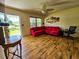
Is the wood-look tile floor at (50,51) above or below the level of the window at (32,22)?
below

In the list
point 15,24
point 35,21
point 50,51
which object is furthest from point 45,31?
point 50,51

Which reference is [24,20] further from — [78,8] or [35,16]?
[78,8]

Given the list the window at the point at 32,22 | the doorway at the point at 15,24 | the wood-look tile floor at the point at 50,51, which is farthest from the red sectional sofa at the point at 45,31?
the wood-look tile floor at the point at 50,51

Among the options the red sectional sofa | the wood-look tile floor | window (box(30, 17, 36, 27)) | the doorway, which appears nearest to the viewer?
the wood-look tile floor

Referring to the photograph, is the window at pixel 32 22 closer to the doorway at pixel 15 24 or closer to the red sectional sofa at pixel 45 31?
the red sectional sofa at pixel 45 31

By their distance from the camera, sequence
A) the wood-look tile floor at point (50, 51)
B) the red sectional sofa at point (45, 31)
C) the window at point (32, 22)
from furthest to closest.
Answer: the window at point (32, 22), the red sectional sofa at point (45, 31), the wood-look tile floor at point (50, 51)

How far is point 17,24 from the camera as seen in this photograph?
6.57 meters

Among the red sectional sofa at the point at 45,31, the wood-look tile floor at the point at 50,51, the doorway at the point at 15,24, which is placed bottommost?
the wood-look tile floor at the point at 50,51

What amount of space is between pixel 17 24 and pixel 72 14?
4.78 meters

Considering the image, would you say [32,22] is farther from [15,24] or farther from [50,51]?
[50,51]

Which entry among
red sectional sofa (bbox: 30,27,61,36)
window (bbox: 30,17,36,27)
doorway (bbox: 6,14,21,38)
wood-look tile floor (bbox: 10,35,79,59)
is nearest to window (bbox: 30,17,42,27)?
window (bbox: 30,17,36,27)

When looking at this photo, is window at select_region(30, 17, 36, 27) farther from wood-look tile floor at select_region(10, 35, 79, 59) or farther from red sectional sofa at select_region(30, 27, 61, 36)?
wood-look tile floor at select_region(10, 35, 79, 59)

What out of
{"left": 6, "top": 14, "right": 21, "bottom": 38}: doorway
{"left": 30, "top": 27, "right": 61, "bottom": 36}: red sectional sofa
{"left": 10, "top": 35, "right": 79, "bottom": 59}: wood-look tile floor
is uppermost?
{"left": 6, "top": 14, "right": 21, "bottom": 38}: doorway

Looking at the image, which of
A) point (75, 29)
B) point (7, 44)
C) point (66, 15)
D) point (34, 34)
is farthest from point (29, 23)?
point (7, 44)
